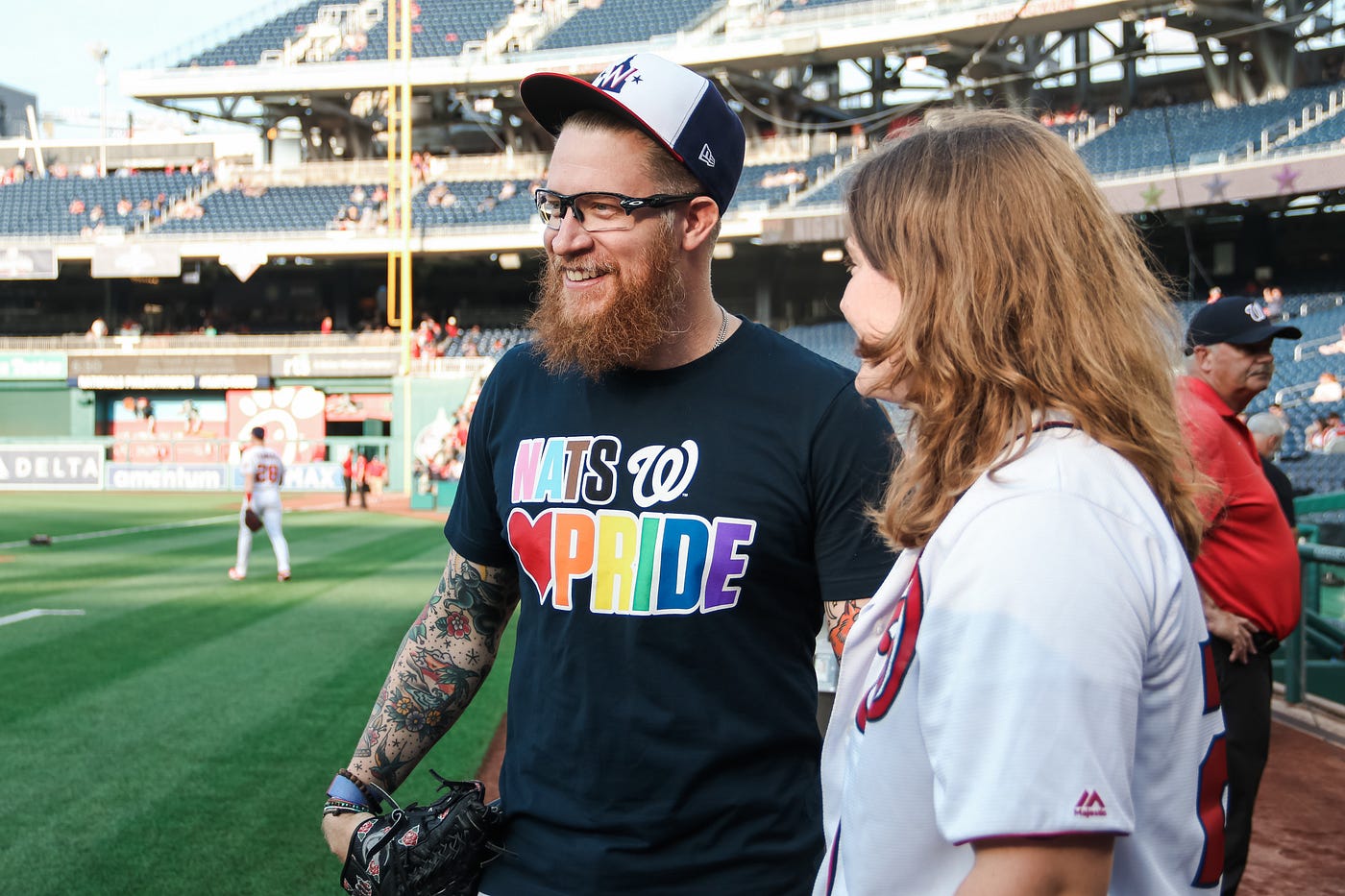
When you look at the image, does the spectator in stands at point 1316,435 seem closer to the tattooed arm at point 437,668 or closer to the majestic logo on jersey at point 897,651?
the tattooed arm at point 437,668

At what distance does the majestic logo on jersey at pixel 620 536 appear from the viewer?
1.93 m

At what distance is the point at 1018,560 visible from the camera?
1.08 metres

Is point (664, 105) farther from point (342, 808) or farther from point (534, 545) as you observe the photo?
point (342, 808)

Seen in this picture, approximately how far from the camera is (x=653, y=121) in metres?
2.04

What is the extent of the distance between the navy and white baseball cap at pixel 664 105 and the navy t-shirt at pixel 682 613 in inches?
13.6

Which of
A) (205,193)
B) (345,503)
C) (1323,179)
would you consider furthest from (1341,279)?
(205,193)

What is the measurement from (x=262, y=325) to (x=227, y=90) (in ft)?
24.8

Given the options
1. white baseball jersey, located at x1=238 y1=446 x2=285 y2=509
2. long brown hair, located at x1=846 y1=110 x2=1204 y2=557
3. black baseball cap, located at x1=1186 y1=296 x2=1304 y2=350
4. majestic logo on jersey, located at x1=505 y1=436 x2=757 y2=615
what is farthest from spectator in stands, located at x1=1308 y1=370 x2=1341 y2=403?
long brown hair, located at x1=846 y1=110 x2=1204 y2=557

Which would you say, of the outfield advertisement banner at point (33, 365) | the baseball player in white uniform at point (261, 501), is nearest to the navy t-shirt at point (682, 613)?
the baseball player in white uniform at point (261, 501)

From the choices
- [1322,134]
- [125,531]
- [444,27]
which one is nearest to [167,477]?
[125,531]

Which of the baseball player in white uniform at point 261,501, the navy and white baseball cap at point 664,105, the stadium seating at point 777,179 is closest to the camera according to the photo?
the navy and white baseball cap at point 664,105

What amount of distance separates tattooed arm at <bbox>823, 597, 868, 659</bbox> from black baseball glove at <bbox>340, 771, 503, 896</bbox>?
63cm

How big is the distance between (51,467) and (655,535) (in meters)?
33.8

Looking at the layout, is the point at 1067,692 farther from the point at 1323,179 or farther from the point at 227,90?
the point at 227,90
